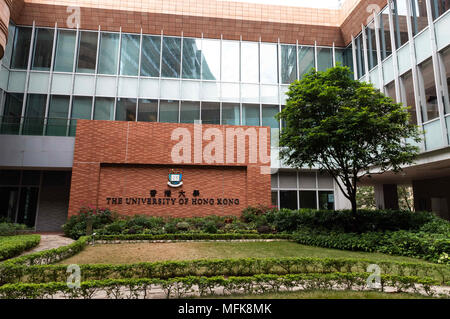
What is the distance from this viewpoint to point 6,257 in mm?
8609

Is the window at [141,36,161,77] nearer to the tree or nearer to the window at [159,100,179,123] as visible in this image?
the window at [159,100,179,123]

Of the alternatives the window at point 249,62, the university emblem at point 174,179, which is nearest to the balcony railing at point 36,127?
the university emblem at point 174,179

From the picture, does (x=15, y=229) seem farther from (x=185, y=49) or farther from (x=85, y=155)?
(x=185, y=49)

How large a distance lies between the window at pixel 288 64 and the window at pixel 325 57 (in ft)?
6.18

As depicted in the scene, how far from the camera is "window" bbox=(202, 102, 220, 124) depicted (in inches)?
786

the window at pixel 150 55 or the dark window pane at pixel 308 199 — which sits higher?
the window at pixel 150 55

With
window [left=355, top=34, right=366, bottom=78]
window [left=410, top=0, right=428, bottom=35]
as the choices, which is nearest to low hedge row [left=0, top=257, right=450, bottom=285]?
window [left=410, top=0, right=428, bottom=35]

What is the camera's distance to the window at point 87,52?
19.5 meters

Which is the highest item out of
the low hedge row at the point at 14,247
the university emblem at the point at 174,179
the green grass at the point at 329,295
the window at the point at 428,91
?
the window at the point at 428,91

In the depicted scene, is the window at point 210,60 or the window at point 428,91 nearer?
the window at point 428,91

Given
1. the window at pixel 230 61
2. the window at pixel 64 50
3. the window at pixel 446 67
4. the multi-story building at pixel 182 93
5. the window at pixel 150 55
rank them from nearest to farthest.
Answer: the window at pixel 446 67
the multi-story building at pixel 182 93
the window at pixel 64 50
the window at pixel 150 55
the window at pixel 230 61

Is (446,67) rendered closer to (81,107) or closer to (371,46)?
(371,46)

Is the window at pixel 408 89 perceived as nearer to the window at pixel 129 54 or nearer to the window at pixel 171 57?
the window at pixel 171 57

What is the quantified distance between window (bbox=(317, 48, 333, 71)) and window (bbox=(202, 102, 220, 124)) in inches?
344
